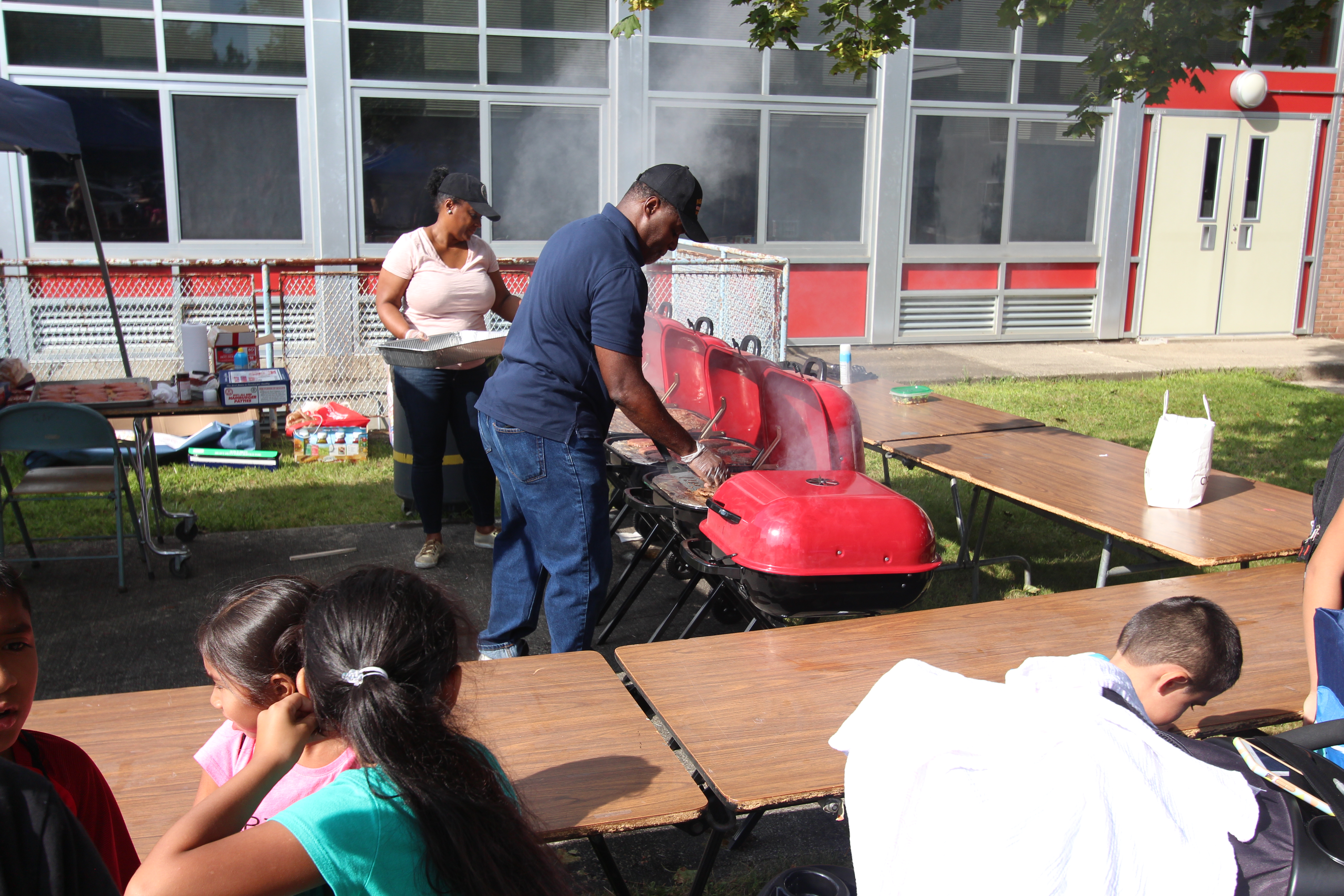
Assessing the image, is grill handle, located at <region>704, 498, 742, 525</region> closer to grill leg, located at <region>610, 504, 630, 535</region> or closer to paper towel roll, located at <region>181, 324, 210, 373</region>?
grill leg, located at <region>610, 504, 630, 535</region>

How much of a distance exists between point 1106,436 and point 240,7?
28.3ft

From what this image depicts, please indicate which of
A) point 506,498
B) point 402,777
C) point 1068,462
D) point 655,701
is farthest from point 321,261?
point 402,777

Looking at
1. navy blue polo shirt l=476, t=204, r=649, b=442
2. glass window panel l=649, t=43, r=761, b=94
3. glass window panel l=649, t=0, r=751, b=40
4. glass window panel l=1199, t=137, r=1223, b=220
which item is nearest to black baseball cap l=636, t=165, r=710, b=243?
navy blue polo shirt l=476, t=204, r=649, b=442

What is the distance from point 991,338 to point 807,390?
9243 mm

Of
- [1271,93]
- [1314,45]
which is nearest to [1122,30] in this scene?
[1271,93]

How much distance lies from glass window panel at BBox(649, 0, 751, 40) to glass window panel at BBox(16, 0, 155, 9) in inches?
187

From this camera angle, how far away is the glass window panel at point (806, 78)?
11.1m

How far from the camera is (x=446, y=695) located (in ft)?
5.16

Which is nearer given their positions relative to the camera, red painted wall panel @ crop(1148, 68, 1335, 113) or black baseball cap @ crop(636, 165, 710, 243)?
black baseball cap @ crop(636, 165, 710, 243)

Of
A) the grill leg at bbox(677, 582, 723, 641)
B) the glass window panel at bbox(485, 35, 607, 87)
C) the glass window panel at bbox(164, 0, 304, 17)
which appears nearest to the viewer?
the grill leg at bbox(677, 582, 723, 641)

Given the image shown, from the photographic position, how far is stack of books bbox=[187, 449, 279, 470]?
7.00 meters

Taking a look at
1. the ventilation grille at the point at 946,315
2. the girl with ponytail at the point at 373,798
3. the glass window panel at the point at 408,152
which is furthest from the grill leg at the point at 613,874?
the ventilation grille at the point at 946,315

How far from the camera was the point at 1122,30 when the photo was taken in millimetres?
4824

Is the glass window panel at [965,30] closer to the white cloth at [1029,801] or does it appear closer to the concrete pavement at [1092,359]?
the concrete pavement at [1092,359]
